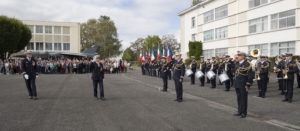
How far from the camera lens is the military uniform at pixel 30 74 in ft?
38.8

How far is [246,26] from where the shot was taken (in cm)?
3884

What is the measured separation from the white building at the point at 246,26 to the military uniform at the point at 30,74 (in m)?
26.6

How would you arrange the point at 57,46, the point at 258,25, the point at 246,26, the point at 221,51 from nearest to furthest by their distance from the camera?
the point at 258,25
the point at 246,26
the point at 221,51
the point at 57,46

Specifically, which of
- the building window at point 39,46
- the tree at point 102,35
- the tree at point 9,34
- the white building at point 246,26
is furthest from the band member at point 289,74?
the tree at point 102,35

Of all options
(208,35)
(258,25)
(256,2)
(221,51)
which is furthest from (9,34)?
(258,25)

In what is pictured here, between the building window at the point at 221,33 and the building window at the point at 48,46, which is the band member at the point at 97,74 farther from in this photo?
the building window at the point at 48,46

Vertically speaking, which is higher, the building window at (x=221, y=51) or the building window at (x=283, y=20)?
the building window at (x=283, y=20)

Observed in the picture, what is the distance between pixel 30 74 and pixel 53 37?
70.7 m

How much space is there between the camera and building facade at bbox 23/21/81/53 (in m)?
78.1

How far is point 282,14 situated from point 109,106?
28181 millimetres

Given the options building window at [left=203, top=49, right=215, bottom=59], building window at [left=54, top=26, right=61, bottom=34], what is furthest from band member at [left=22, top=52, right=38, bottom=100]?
building window at [left=54, top=26, right=61, bottom=34]

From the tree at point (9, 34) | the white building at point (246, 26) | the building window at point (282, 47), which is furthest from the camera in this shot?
the tree at point (9, 34)

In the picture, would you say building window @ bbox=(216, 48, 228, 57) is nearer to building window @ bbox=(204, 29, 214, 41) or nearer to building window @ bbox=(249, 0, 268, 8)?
building window @ bbox=(204, 29, 214, 41)

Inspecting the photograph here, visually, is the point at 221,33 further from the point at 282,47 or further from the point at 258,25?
the point at 282,47
